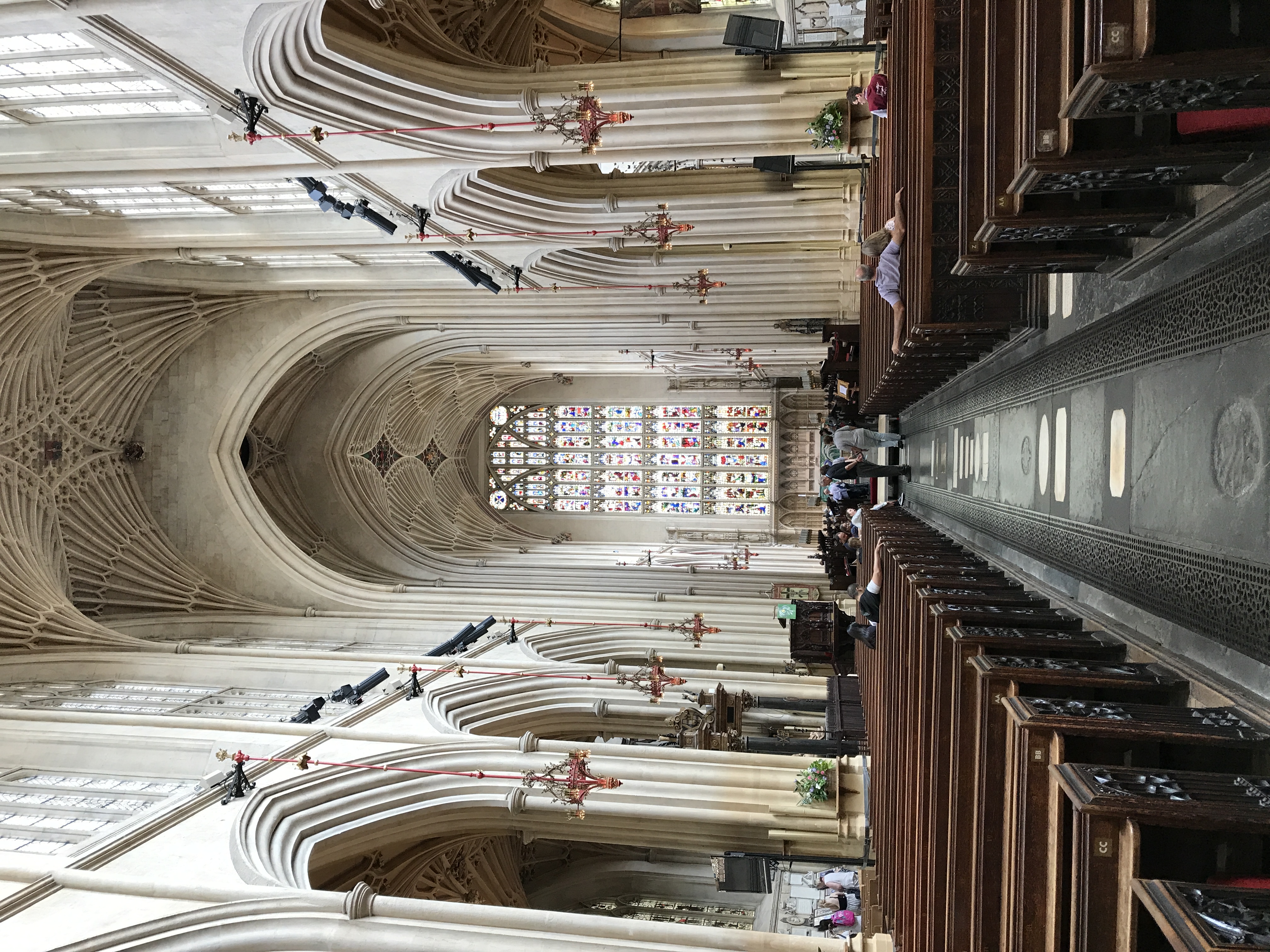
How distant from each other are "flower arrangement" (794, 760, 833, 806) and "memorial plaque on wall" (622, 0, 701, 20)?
901cm

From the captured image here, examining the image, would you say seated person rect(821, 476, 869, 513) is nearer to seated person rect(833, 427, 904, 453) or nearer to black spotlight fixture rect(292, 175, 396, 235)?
seated person rect(833, 427, 904, 453)

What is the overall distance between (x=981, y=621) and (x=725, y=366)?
16.0 metres

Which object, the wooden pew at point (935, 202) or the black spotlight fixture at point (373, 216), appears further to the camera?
the black spotlight fixture at point (373, 216)

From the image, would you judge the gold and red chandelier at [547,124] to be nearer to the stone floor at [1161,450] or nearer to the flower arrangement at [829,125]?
the flower arrangement at [829,125]

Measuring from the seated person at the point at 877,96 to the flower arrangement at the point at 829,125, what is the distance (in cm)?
23

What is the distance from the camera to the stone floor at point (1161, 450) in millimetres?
3514

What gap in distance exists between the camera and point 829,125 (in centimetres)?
825

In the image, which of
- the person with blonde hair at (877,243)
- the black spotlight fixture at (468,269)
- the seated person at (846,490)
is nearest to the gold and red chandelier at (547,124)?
the person with blonde hair at (877,243)

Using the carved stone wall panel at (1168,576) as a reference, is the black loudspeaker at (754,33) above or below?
above

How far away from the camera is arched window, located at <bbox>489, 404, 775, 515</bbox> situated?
23391mm

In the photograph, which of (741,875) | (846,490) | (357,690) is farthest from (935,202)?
(846,490)

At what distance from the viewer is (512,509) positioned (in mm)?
24125

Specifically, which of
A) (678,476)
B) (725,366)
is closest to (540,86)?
(725,366)

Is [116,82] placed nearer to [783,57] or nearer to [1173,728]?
[783,57]
